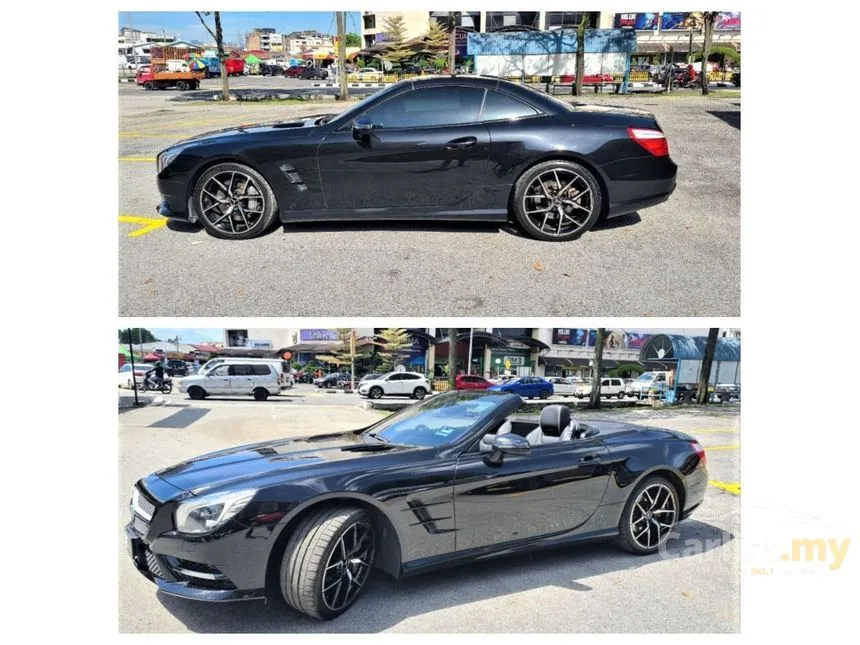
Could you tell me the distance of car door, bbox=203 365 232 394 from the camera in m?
4.41

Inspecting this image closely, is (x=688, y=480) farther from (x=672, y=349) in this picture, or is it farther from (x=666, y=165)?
(x=666, y=165)

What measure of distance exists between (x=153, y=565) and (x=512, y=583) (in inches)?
73.2

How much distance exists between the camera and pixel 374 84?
505 centimetres

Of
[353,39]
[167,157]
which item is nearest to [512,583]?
[167,157]

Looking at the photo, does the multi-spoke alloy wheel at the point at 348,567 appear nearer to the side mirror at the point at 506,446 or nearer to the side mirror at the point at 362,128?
the side mirror at the point at 506,446

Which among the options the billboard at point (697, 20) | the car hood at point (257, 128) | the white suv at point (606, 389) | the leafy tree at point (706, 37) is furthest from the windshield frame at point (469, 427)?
the leafy tree at point (706, 37)

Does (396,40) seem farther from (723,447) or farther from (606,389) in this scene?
(723,447)

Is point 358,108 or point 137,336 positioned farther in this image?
point 358,108

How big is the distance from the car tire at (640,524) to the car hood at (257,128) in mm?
3434

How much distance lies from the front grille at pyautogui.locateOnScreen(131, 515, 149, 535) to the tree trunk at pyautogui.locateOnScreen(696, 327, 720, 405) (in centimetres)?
347

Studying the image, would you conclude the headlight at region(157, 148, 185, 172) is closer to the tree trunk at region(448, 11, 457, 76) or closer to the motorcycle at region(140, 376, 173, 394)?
the motorcycle at region(140, 376, 173, 394)

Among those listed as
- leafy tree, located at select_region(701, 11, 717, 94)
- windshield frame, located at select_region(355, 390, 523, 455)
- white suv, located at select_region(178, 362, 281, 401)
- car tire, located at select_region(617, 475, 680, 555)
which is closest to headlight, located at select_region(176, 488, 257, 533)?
windshield frame, located at select_region(355, 390, 523, 455)

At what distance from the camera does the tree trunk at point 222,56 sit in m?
4.48

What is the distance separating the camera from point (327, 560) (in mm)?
2953
